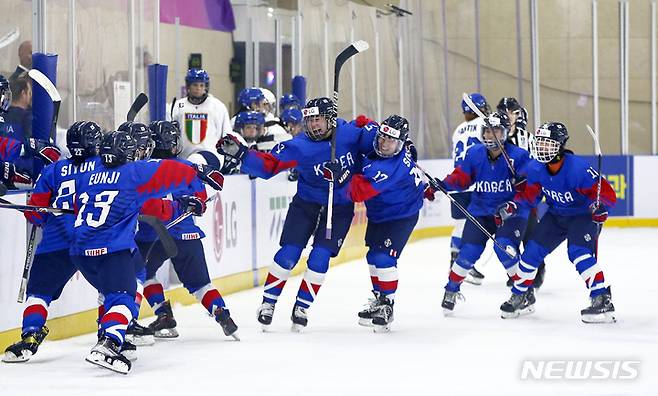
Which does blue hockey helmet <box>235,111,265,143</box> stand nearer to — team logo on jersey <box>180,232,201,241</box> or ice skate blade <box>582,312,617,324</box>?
team logo on jersey <box>180,232,201,241</box>

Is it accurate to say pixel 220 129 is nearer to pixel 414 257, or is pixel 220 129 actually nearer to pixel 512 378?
pixel 414 257

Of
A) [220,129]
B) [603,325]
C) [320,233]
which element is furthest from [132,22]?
[603,325]

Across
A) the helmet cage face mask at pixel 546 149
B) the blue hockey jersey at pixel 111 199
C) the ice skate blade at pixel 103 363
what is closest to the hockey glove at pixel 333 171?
the helmet cage face mask at pixel 546 149

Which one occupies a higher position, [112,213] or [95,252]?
[112,213]

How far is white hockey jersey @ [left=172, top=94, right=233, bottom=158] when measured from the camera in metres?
8.33

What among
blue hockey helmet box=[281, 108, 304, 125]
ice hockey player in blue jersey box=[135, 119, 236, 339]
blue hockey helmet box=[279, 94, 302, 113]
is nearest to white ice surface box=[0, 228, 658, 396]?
ice hockey player in blue jersey box=[135, 119, 236, 339]

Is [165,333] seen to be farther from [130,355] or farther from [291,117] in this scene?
[291,117]

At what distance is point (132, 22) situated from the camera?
26.2 feet

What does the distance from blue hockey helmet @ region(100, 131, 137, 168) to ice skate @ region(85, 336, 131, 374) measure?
0.73m

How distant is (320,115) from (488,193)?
4.75 ft

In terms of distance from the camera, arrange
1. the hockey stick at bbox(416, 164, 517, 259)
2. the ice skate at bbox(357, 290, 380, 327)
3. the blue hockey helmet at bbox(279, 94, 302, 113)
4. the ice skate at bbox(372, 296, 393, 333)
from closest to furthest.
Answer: the ice skate at bbox(372, 296, 393, 333)
the ice skate at bbox(357, 290, 380, 327)
the hockey stick at bbox(416, 164, 517, 259)
the blue hockey helmet at bbox(279, 94, 302, 113)

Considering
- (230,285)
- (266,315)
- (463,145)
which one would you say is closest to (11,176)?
(266,315)

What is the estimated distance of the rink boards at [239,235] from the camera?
5.84 meters

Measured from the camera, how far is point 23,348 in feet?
17.6
